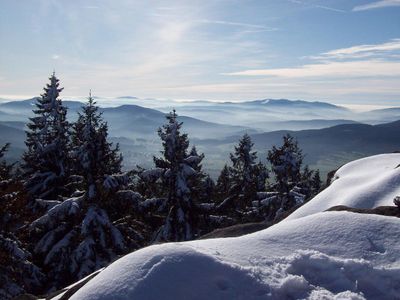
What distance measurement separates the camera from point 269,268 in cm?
629

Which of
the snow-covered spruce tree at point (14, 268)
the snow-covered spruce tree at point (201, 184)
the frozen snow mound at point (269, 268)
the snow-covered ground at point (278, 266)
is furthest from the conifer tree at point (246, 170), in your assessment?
the frozen snow mound at point (269, 268)

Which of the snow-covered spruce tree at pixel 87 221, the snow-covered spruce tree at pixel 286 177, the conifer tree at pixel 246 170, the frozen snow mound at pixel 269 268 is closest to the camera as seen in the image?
the frozen snow mound at pixel 269 268

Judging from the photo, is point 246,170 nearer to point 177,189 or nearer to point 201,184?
point 201,184

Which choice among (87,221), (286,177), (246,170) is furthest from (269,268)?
(246,170)

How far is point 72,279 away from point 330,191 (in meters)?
13.3

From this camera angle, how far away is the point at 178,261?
5.99 m

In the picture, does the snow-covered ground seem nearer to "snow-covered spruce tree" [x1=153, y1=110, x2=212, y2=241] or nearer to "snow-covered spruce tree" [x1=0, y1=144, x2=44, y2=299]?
"snow-covered spruce tree" [x1=0, y1=144, x2=44, y2=299]

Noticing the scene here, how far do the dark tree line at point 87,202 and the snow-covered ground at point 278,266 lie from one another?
37.2 ft

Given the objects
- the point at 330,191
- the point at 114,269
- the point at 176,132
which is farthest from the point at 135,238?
the point at 114,269

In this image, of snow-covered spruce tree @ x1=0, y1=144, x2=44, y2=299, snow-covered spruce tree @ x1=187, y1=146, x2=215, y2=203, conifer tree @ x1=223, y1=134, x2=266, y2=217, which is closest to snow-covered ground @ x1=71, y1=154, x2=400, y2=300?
snow-covered spruce tree @ x1=0, y1=144, x2=44, y2=299

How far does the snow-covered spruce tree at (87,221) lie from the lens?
18344 mm

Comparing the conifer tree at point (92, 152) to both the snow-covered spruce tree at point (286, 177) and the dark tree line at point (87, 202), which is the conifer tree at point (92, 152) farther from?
the snow-covered spruce tree at point (286, 177)

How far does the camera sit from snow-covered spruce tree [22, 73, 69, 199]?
25125 mm

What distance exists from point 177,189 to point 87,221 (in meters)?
6.48
